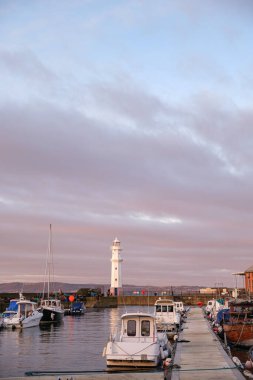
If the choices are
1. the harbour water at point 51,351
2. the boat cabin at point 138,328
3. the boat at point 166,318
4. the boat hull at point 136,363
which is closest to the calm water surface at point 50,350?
the harbour water at point 51,351

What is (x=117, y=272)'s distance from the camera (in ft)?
426

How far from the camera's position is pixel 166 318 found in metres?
51.4

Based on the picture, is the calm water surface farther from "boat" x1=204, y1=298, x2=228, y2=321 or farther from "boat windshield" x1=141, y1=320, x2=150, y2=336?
"boat" x1=204, y1=298, x2=228, y2=321

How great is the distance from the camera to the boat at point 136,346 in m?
28.4

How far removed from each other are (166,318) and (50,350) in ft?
46.3

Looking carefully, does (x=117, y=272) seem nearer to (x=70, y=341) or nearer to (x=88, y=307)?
(x=88, y=307)

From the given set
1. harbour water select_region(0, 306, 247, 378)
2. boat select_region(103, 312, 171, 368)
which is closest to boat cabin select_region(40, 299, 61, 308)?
harbour water select_region(0, 306, 247, 378)

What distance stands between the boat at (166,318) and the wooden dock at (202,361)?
29.5 feet

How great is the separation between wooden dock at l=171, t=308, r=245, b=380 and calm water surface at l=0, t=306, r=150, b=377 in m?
5.81

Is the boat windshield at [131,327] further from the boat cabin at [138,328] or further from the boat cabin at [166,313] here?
the boat cabin at [166,313]

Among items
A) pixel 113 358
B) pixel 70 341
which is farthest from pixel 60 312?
pixel 113 358

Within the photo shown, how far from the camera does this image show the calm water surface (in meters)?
33.2

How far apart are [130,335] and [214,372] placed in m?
7.63

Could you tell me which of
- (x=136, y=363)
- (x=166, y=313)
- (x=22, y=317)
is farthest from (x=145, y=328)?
(x=22, y=317)
